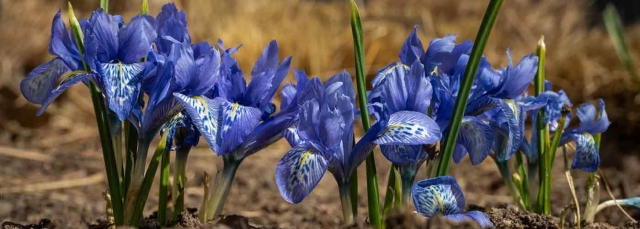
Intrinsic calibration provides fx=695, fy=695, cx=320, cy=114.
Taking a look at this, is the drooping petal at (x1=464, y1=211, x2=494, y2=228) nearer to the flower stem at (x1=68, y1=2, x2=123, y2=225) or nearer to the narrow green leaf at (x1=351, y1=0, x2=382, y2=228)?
the narrow green leaf at (x1=351, y1=0, x2=382, y2=228)

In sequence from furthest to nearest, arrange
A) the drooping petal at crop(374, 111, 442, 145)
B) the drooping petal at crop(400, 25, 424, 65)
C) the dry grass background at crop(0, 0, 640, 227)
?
the dry grass background at crop(0, 0, 640, 227) < the drooping petal at crop(400, 25, 424, 65) < the drooping petal at crop(374, 111, 442, 145)

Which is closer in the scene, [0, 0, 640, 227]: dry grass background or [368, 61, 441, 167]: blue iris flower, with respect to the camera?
[368, 61, 441, 167]: blue iris flower

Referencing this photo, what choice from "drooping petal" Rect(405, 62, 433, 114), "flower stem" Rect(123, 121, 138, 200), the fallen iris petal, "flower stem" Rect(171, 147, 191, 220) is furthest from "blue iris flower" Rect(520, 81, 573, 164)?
"flower stem" Rect(123, 121, 138, 200)

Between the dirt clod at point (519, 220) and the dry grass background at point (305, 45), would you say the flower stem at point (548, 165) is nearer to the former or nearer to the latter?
the dirt clod at point (519, 220)

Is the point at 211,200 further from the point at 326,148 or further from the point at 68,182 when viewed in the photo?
the point at 68,182

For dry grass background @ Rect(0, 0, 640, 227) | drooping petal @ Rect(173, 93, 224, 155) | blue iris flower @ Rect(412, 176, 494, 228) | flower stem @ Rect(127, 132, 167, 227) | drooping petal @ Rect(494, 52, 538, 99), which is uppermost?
dry grass background @ Rect(0, 0, 640, 227)

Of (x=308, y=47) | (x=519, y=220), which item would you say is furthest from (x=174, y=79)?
(x=308, y=47)
